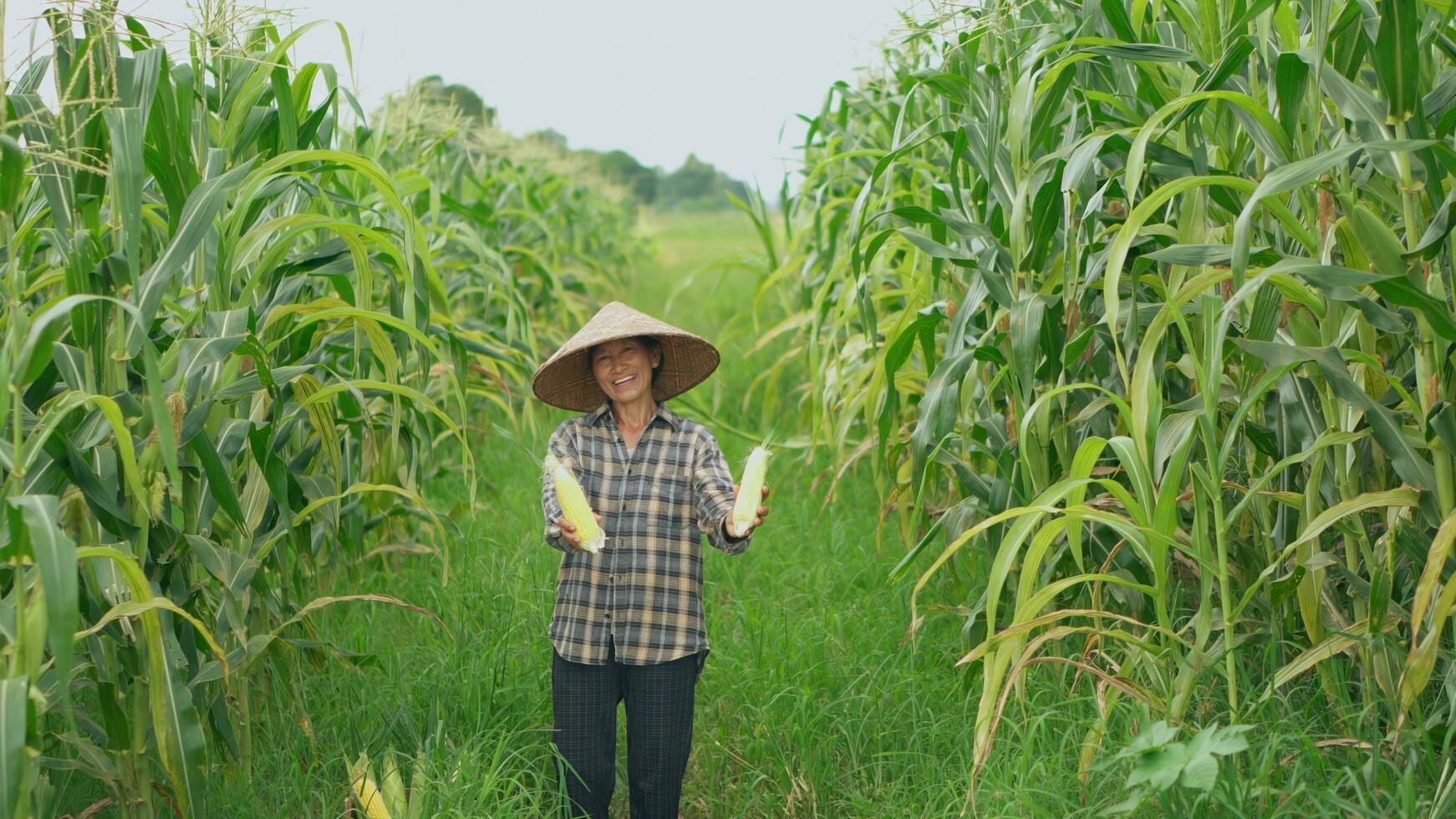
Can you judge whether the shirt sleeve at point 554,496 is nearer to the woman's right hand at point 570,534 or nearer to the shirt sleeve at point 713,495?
the woman's right hand at point 570,534

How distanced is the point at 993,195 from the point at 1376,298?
924 millimetres

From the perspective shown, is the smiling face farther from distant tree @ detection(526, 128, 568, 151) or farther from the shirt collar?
distant tree @ detection(526, 128, 568, 151)

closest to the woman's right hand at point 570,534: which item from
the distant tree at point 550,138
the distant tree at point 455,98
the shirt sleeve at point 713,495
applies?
the shirt sleeve at point 713,495

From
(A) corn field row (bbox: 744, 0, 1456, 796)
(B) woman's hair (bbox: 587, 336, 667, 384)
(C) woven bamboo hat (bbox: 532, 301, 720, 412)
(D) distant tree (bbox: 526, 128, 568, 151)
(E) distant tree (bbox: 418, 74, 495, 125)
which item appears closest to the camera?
(A) corn field row (bbox: 744, 0, 1456, 796)

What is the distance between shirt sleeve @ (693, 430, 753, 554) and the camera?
2.93m

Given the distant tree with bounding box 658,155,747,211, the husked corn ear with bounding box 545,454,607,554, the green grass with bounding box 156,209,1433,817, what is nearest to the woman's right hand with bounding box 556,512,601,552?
the husked corn ear with bounding box 545,454,607,554

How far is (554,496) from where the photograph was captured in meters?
2.92

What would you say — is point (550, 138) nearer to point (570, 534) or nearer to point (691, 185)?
point (570, 534)

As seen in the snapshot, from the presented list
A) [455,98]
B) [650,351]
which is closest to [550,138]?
[455,98]

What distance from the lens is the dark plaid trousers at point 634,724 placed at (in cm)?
304

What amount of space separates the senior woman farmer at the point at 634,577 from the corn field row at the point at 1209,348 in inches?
20.6

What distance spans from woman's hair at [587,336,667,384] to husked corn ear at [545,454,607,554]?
1.41ft

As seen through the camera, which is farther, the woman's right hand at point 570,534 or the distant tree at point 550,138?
the distant tree at point 550,138

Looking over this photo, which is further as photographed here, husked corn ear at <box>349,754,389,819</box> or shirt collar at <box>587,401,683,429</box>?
shirt collar at <box>587,401,683,429</box>
